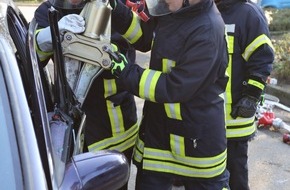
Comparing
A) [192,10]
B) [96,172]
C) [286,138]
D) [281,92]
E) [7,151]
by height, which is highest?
[192,10]

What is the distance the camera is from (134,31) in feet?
8.50

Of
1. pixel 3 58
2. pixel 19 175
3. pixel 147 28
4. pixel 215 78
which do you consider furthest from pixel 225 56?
pixel 19 175

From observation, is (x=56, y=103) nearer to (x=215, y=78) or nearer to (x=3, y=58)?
(x=3, y=58)

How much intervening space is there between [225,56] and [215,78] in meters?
0.13

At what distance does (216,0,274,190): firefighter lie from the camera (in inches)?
112

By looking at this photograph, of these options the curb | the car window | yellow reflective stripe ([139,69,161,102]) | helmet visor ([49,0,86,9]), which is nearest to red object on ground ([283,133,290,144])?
the curb

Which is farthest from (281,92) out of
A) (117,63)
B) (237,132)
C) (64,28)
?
(64,28)

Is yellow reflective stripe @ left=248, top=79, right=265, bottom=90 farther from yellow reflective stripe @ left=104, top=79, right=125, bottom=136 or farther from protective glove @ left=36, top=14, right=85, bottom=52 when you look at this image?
protective glove @ left=36, top=14, right=85, bottom=52

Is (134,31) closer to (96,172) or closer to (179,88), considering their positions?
(179,88)

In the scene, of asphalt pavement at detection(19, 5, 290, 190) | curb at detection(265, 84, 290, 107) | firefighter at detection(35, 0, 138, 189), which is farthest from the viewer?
curb at detection(265, 84, 290, 107)

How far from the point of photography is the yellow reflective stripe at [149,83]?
229 centimetres

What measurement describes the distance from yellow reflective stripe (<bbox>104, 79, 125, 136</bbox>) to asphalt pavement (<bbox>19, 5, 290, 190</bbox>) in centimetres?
103

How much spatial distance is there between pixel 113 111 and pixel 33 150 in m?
1.19

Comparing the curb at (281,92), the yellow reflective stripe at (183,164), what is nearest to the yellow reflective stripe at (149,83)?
the yellow reflective stripe at (183,164)
